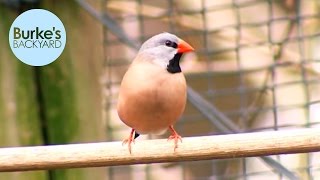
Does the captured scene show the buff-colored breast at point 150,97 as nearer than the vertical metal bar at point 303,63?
Yes

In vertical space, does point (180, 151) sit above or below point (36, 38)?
below

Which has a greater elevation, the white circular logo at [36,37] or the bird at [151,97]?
the white circular logo at [36,37]

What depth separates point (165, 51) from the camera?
116 cm

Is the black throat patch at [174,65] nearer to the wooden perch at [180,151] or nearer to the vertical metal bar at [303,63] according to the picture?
the wooden perch at [180,151]

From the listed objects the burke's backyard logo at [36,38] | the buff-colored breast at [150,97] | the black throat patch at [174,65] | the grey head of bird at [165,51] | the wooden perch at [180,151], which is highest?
the burke's backyard logo at [36,38]

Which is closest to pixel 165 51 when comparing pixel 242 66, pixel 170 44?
pixel 170 44

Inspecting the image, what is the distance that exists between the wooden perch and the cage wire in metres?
0.42

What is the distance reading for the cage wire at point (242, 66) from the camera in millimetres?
1479

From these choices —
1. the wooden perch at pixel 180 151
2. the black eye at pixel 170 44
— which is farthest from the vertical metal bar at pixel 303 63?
the wooden perch at pixel 180 151

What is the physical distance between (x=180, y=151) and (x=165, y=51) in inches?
6.9

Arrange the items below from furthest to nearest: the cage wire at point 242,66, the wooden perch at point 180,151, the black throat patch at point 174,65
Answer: the cage wire at point 242,66 → the black throat patch at point 174,65 → the wooden perch at point 180,151

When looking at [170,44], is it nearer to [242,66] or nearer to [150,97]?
[150,97]

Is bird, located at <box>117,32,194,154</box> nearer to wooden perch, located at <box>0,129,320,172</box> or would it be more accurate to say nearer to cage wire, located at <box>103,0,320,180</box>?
wooden perch, located at <box>0,129,320,172</box>

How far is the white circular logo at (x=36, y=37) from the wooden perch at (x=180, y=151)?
0.18 metres
